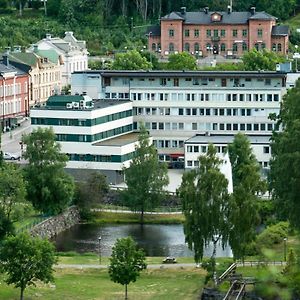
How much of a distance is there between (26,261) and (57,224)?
12.4 m

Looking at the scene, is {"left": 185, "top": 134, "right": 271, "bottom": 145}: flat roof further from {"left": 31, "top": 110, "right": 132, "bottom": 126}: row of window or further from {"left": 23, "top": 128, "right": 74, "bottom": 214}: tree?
{"left": 23, "top": 128, "right": 74, "bottom": 214}: tree

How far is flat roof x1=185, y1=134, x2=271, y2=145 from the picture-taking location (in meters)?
49.6

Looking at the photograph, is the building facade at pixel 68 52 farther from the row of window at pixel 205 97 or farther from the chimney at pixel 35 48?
the row of window at pixel 205 97

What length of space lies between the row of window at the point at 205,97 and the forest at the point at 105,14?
2640 cm

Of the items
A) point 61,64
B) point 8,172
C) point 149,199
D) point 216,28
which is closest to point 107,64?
point 61,64

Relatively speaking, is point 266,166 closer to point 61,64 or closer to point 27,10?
point 61,64

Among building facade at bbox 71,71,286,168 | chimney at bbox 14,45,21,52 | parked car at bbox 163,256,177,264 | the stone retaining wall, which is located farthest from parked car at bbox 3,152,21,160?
chimney at bbox 14,45,21,52

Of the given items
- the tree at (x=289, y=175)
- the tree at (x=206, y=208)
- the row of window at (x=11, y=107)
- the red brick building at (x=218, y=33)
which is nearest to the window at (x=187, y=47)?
the red brick building at (x=218, y=33)

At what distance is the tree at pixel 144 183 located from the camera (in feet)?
143

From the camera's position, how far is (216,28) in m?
77.1

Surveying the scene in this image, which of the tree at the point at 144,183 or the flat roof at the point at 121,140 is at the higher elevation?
the flat roof at the point at 121,140

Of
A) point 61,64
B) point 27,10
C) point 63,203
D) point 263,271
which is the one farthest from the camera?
point 27,10

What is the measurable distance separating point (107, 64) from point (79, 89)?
1455 cm

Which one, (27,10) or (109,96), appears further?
(27,10)
